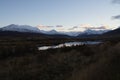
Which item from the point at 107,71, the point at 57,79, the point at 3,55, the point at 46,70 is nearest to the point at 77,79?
the point at 107,71

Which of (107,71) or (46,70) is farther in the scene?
(46,70)

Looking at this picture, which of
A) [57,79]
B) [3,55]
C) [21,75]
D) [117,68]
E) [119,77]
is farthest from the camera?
[3,55]

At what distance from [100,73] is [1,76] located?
273 inches

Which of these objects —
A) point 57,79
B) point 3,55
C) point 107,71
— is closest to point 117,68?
point 107,71

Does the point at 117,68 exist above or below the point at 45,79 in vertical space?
above

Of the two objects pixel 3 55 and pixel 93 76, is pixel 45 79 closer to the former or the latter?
pixel 93 76

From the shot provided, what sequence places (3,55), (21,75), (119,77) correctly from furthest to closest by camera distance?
(3,55) < (21,75) < (119,77)

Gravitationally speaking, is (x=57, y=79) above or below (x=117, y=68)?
below

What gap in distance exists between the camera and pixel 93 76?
8.89 m

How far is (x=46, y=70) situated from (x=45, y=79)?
2902mm

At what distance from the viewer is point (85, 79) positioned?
8.91 meters

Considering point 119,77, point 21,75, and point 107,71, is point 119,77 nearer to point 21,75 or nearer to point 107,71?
point 107,71

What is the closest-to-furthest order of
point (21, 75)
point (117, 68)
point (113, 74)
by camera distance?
point (113, 74) < point (117, 68) < point (21, 75)

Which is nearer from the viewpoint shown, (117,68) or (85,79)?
(85,79)
